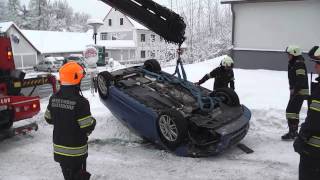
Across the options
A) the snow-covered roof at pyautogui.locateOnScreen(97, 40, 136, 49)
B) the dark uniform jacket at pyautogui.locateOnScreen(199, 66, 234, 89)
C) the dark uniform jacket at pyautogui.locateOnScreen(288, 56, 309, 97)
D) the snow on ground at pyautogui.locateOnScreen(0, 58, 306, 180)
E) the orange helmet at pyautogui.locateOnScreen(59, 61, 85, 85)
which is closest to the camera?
the orange helmet at pyautogui.locateOnScreen(59, 61, 85, 85)

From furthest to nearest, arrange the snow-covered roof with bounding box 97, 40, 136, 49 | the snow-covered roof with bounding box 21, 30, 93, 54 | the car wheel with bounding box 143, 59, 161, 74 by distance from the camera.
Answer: the snow-covered roof with bounding box 97, 40, 136, 49 < the snow-covered roof with bounding box 21, 30, 93, 54 < the car wheel with bounding box 143, 59, 161, 74

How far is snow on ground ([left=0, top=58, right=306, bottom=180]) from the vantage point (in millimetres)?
5719

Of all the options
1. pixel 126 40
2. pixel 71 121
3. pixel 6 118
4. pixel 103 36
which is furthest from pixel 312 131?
pixel 103 36

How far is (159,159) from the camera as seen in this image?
643 cm

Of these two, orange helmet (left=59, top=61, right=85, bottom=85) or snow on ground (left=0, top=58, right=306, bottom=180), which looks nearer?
orange helmet (left=59, top=61, right=85, bottom=85)

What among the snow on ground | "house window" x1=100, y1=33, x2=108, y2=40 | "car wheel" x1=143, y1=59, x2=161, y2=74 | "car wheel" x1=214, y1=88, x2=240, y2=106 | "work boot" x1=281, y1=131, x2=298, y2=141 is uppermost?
"house window" x1=100, y1=33, x2=108, y2=40

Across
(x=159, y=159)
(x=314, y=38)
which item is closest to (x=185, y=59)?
(x=314, y=38)

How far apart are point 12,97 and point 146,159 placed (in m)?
2.95

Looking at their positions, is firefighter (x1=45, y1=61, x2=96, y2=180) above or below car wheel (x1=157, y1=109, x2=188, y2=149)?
above

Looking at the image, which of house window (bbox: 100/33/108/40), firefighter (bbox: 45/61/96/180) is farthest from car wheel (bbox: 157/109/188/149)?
house window (bbox: 100/33/108/40)

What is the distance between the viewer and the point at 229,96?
23.7 ft

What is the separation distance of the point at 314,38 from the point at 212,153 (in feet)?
38.1

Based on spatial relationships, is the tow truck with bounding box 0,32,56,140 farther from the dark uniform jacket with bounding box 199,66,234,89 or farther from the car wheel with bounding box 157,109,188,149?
the dark uniform jacket with bounding box 199,66,234,89

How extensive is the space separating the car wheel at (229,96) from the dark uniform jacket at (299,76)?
1.07m
